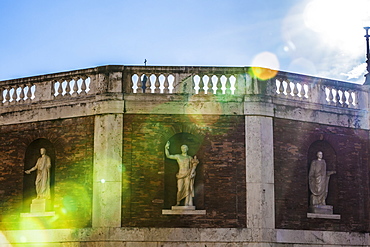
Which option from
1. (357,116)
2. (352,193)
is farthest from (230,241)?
(357,116)

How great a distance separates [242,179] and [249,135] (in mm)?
1391

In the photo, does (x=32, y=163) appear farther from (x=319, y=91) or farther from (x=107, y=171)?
(x=319, y=91)

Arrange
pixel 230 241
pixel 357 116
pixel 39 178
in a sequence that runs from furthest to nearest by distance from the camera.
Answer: pixel 357 116 → pixel 39 178 → pixel 230 241

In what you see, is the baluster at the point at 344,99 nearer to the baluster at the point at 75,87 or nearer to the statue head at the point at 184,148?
the statue head at the point at 184,148

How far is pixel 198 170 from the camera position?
2372cm

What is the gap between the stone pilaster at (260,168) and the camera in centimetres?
2316

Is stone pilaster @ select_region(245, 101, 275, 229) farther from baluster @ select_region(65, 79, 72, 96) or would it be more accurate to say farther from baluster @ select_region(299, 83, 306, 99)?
baluster @ select_region(65, 79, 72, 96)

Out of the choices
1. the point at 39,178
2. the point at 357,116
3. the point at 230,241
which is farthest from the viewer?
the point at 357,116

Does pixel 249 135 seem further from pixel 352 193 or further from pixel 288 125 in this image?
pixel 352 193

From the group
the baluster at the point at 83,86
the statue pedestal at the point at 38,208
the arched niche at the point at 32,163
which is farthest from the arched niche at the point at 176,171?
the statue pedestal at the point at 38,208

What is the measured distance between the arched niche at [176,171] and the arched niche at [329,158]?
3.89m

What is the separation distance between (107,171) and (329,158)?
759 cm

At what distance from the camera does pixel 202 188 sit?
2356 centimetres

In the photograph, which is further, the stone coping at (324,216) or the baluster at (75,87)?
the baluster at (75,87)
